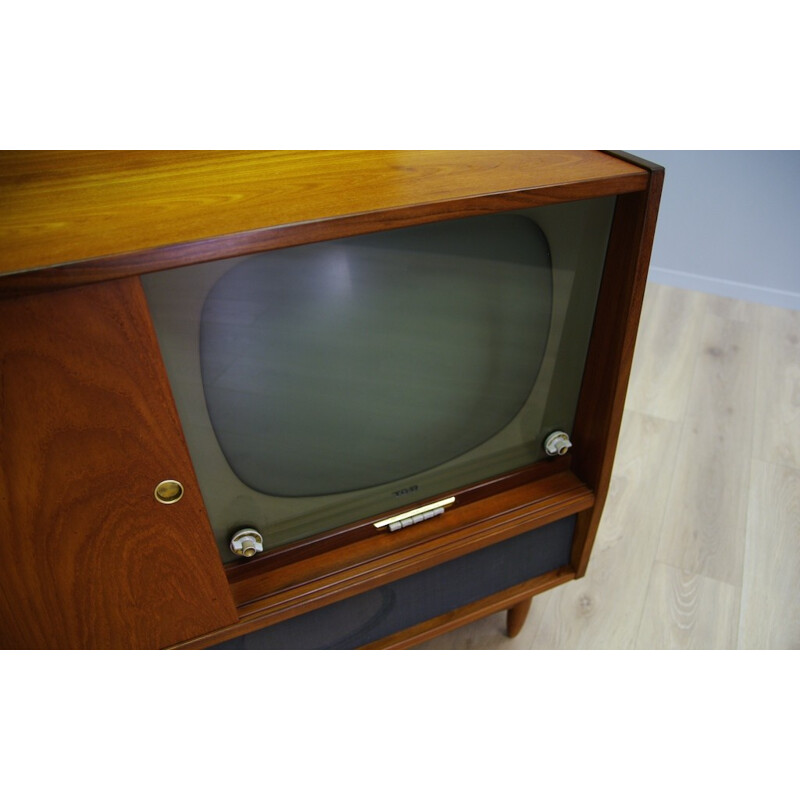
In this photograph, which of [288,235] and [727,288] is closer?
[288,235]

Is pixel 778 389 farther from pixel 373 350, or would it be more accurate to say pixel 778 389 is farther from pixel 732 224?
pixel 373 350

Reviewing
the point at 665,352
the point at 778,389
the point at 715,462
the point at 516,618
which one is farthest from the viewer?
the point at 665,352

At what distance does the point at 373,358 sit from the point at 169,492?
235 mm

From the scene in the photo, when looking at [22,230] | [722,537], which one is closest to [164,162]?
[22,230]

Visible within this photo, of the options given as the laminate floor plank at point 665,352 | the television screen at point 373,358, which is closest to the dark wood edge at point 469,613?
the television screen at point 373,358

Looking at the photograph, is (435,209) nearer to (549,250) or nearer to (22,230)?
(549,250)

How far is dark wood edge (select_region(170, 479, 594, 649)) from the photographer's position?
0.74m

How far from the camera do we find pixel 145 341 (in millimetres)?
514

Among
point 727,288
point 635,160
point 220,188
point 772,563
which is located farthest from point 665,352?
point 220,188

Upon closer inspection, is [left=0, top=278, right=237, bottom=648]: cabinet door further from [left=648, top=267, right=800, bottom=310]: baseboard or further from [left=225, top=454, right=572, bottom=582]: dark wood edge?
[left=648, top=267, right=800, bottom=310]: baseboard

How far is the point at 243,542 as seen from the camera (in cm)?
71

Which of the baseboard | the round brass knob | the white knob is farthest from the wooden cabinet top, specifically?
the baseboard

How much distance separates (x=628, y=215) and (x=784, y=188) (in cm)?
148

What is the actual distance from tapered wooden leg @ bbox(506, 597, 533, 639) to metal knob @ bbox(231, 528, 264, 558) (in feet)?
1.93
